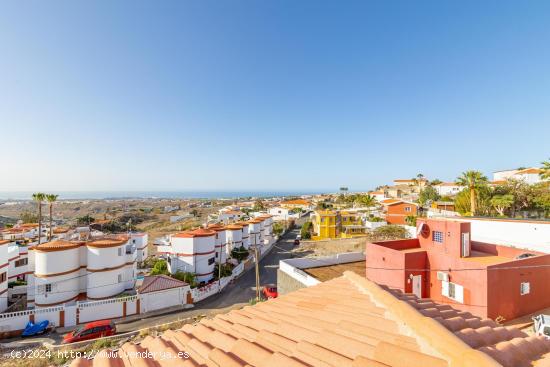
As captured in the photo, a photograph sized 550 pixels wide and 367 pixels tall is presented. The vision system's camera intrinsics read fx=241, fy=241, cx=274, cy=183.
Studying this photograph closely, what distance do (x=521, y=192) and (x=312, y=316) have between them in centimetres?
3959

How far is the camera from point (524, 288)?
38.4 ft

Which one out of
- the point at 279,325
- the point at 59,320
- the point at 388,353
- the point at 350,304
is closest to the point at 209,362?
the point at 279,325

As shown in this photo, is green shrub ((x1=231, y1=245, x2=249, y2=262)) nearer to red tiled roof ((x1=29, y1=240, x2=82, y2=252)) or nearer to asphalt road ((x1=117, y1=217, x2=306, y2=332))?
asphalt road ((x1=117, y1=217, x2=306, y2=332))

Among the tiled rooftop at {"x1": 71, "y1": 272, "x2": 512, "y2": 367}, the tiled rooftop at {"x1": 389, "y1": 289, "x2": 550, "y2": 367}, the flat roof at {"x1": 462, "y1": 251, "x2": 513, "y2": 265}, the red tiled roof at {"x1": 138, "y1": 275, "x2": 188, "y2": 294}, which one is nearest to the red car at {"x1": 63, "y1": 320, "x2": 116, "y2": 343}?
the red tiled roof at {"x1": 138, "y1": 275, "x2": 188, "y2": 294}

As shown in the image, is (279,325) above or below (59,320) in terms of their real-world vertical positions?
above

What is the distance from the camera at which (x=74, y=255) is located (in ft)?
63.8

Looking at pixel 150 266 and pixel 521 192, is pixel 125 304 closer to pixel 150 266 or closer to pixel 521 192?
pixel 150 266

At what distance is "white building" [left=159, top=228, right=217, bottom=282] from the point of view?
2512 centimetres

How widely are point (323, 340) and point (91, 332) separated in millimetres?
17898

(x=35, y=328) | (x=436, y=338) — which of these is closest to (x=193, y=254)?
(x=35, y=328)

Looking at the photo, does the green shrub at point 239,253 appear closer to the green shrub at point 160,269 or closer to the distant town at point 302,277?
the distant town at point 302,277

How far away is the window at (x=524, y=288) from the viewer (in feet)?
38.1

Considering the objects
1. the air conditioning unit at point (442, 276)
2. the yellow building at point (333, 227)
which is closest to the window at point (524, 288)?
the air conditioning unit at point (442, 276)

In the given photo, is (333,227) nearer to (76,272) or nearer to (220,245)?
(220,245)
